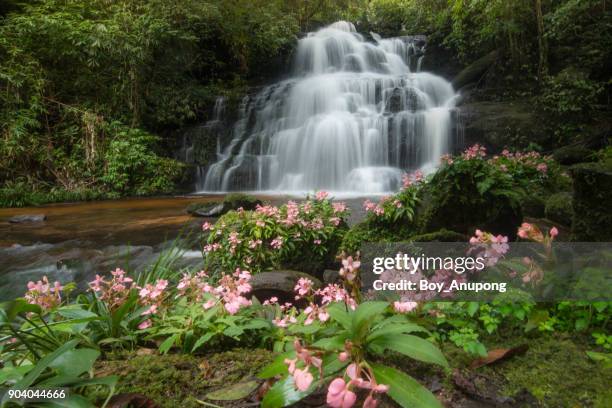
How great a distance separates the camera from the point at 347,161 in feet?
36.5

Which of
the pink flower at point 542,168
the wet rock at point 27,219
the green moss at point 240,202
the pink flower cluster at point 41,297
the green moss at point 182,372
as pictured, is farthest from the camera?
the wet rock at point 27,219

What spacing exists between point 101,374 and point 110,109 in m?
14.2

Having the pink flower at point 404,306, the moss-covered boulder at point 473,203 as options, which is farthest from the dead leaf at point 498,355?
the moss-covered boulder at point 473,203

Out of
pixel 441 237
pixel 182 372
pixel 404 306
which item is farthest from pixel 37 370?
pixel 441 237

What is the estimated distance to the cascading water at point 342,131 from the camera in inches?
425

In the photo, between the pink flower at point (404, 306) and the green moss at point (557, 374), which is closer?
the green moss at point (557, 374)

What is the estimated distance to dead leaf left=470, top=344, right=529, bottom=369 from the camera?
4.12ft

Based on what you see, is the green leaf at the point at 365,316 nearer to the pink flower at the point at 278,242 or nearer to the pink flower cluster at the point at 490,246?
the pink flower cluster at the point at 490,246

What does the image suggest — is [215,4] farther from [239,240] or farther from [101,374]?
A: [101,374]

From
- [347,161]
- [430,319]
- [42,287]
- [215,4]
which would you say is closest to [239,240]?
[42,287]

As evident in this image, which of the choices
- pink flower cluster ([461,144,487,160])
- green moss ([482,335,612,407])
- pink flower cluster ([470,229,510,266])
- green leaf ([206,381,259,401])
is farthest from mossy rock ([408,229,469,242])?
green leaf ([206,381,259,401])

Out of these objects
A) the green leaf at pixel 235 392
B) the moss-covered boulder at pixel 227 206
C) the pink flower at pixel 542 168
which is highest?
the pink flower at pixel 542 168

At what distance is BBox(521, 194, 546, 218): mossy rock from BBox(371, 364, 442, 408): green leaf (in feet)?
14.8

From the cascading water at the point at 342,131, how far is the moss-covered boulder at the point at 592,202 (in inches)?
290
